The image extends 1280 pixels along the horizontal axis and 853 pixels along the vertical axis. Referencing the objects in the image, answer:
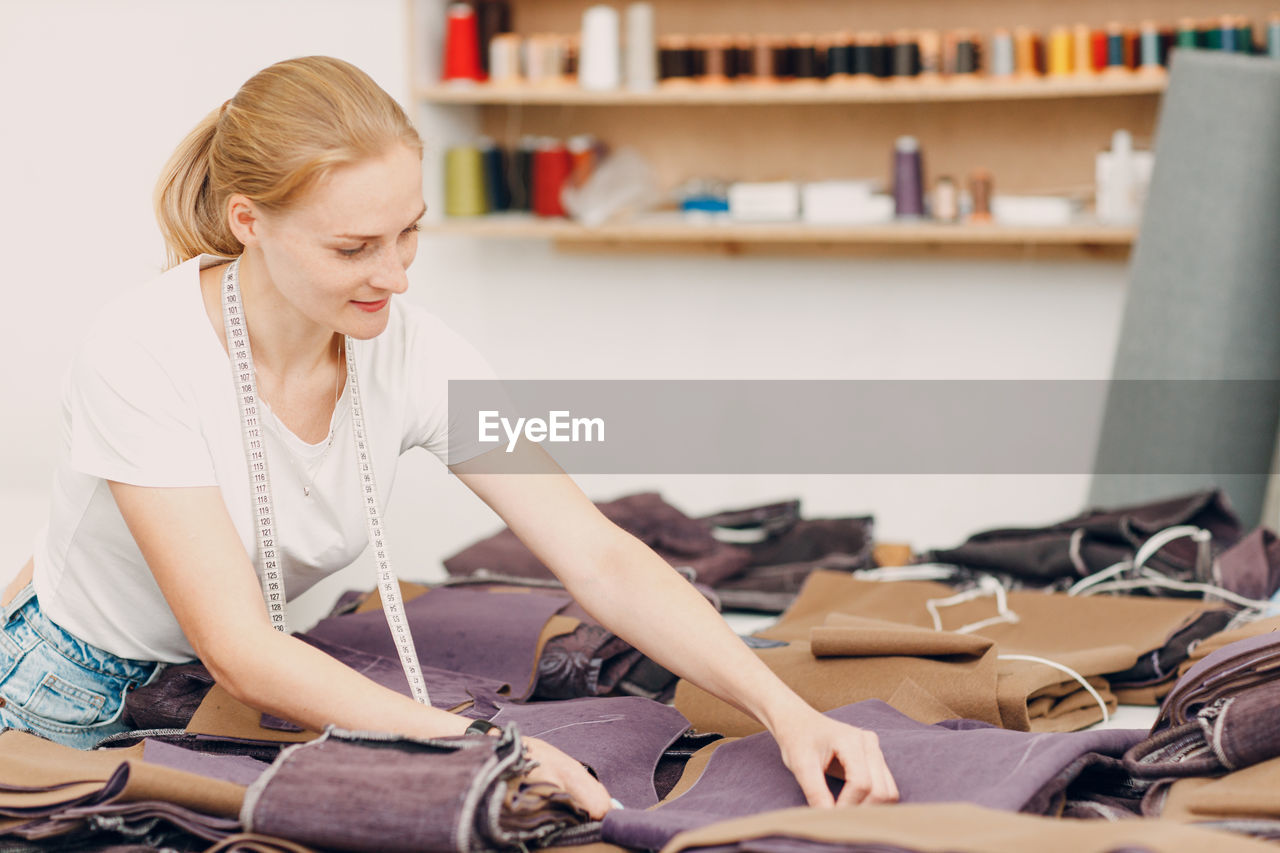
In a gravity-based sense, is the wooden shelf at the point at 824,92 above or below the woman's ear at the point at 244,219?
above

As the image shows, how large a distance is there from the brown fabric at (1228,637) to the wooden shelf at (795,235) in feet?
5.58

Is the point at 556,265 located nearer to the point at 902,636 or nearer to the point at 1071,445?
the point at 1071,445

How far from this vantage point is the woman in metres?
1.14

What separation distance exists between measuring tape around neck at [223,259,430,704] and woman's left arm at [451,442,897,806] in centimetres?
11

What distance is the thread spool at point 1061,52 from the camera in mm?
3090

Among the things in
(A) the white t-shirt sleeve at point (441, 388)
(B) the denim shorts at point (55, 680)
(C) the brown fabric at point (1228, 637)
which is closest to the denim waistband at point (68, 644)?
(B) the denim shorts at point (55, 680)

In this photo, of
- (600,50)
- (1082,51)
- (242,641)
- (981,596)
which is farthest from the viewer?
(600,50)

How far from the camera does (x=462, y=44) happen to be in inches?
136

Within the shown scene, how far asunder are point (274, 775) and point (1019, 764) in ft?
2.05

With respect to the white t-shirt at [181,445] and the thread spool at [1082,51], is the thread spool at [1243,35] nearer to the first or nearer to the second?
the thread spool at [1082,51]

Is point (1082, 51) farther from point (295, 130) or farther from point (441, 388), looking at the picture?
point (295, 130)

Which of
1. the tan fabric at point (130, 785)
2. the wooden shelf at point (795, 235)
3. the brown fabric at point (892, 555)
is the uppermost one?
the wooden shelf at point (795, 235)

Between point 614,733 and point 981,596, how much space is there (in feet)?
3.01

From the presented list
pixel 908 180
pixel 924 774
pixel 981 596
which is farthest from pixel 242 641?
pixel 908 180
